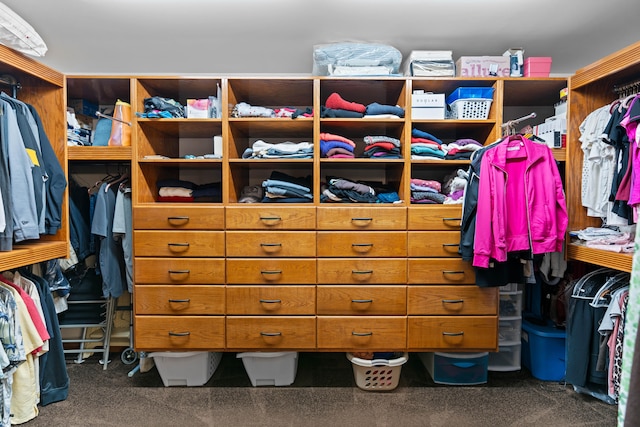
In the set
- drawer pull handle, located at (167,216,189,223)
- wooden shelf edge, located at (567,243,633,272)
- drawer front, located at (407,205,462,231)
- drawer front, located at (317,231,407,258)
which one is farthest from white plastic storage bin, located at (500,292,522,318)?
drawer pull handle, located at (167,216,189,223)

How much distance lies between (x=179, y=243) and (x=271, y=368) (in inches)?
39.6

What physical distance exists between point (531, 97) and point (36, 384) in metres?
3.66

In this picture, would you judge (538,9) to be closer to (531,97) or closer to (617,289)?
(531,97)

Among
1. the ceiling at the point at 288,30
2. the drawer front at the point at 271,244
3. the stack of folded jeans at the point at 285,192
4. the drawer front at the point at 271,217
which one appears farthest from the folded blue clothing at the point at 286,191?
the ceiling at the point at 288,30

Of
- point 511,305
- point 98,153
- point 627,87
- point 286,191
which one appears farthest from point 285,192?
point 627,87

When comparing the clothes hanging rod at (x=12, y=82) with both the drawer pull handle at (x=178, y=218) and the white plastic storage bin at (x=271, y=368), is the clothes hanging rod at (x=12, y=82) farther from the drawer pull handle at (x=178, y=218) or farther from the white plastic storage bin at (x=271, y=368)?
the white plastic storage bin at (x=271, y=368)

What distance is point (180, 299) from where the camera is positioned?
7.29ft

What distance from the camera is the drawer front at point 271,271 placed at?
221cm

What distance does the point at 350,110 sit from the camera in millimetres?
2318

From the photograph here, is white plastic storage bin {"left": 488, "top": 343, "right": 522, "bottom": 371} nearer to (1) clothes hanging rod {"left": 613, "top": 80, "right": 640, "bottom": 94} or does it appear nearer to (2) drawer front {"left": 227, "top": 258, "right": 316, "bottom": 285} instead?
(2) drawer front {"left": 227, "top": 258, "right": 316, "bottom": 285}

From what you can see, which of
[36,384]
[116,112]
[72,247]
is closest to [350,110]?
[116,112]

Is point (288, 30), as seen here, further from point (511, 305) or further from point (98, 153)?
point (511, 305)

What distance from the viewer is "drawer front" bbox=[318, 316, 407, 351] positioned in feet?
7.28

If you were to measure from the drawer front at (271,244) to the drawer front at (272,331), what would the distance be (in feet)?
1.30
